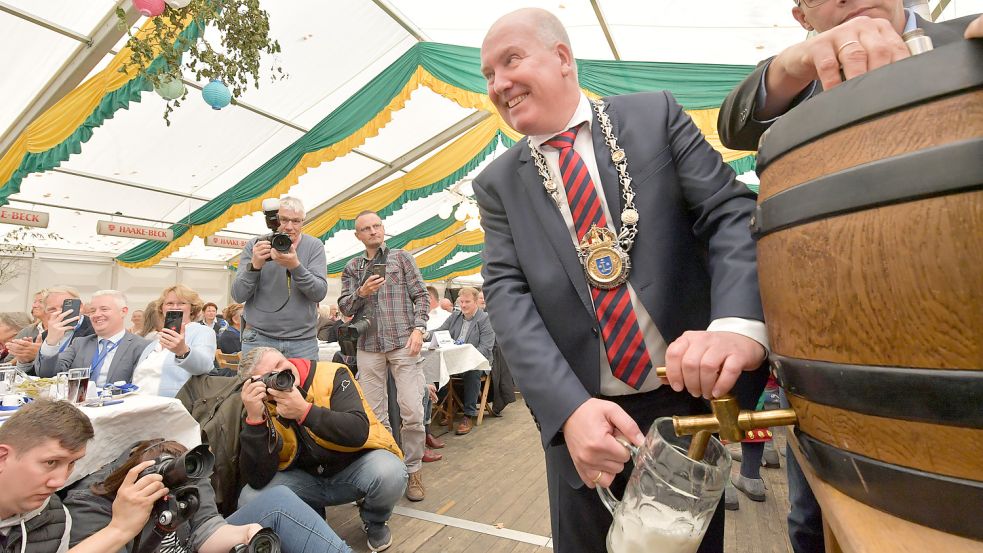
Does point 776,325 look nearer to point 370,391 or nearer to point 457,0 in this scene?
point 370,391

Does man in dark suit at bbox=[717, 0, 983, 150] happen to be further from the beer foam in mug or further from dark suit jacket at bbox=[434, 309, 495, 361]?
dark suit jacket at bbox=[434, 309, 495, 361]

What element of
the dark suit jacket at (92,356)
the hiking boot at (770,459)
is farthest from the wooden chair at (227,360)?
the hiking boot at (770,459)

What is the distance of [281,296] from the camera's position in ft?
9.14

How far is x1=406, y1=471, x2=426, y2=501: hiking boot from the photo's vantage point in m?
3.00

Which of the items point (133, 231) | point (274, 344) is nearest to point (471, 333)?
point (274, 344)

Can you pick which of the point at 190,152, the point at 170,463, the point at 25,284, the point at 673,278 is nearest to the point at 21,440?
the point at 170,463

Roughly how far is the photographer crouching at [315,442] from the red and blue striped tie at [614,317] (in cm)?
168

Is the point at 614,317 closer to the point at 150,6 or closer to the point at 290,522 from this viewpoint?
the point at 290,522

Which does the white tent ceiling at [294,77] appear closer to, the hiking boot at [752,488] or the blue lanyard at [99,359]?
the blue lanyard at [99,359]

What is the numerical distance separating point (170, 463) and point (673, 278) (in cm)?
157

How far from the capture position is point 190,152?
6.40 meters

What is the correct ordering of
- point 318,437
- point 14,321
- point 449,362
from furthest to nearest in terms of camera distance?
point 449,362
point 14,321
point 318,437

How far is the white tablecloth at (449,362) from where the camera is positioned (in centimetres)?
435

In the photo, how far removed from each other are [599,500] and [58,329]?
3.62 meters
